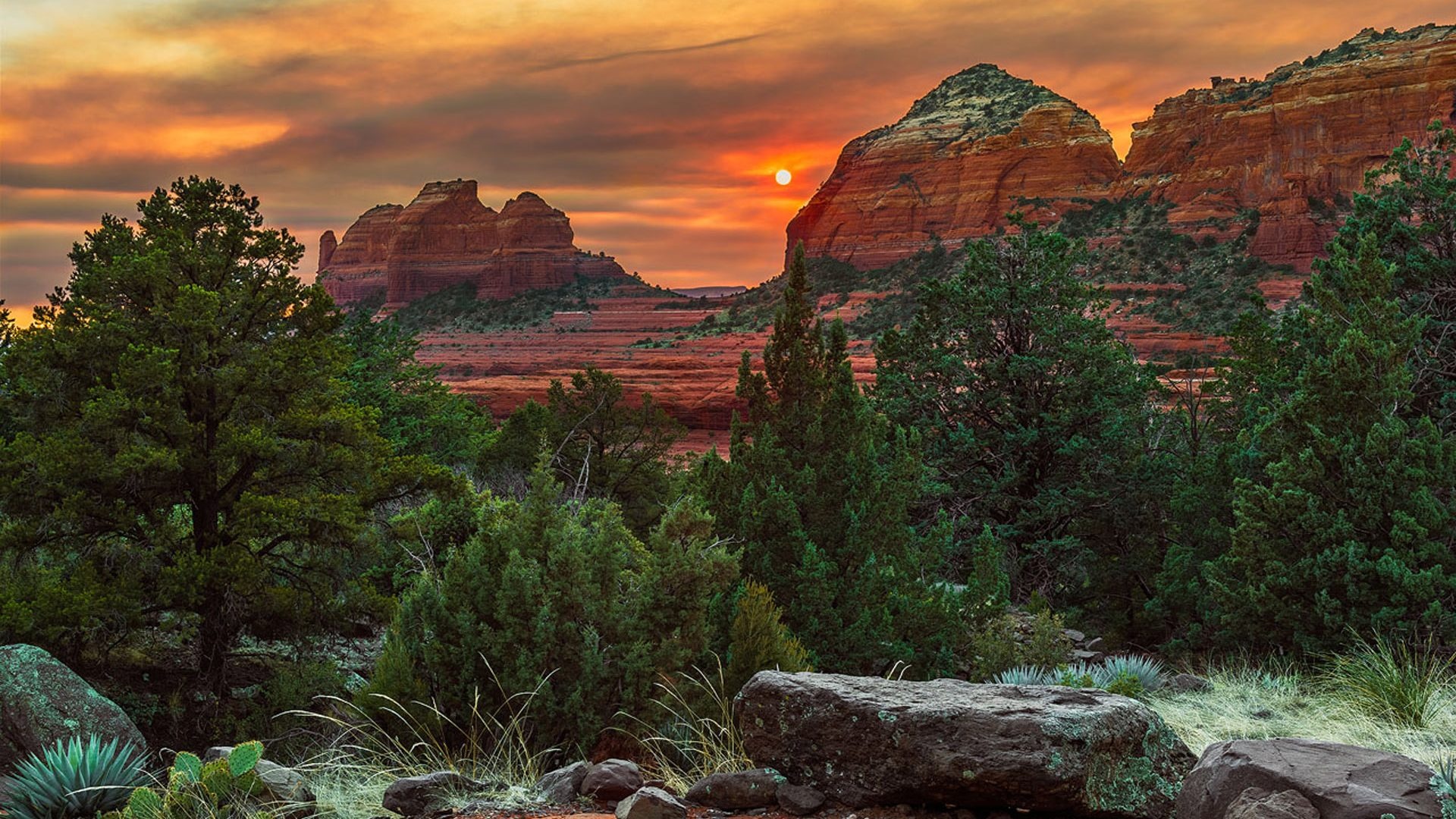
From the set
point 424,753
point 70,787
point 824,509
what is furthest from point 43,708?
point 824,509

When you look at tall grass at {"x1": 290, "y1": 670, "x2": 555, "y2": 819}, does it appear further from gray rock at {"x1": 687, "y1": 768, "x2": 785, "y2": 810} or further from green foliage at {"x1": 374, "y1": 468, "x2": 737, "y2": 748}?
gray rock at {"x1": 687, "y1": 768, "x2": 785, "y2": 810}

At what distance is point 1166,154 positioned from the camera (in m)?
88.0

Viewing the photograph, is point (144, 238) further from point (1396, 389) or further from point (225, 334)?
point (1396, 389)

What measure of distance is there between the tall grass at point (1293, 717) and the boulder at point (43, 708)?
9990 millimetres

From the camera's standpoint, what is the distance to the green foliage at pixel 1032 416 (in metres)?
19.7

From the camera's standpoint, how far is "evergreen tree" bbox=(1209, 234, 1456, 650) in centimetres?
1202

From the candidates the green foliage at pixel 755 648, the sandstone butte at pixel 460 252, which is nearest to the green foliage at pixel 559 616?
the green foliage at pixel 755 648

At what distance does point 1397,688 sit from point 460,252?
15159 cm

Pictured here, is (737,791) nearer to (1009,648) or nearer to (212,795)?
(212,795)

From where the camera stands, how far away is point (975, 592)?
41.2 ft

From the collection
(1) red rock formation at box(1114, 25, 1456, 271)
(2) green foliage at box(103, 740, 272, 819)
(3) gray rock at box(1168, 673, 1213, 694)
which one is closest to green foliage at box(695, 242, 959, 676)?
(3) gray rock at box(1168, 673, 1213, 694)

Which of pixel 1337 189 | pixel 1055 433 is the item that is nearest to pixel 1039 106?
pixel 1337 189

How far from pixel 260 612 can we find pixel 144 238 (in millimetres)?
6522

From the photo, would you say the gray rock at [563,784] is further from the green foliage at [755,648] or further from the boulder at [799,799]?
the green foliage at [755,648]
